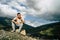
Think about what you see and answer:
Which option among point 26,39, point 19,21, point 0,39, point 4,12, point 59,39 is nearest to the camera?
point 0,39

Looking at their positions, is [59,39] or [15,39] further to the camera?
[59,39]

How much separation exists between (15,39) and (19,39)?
525mm

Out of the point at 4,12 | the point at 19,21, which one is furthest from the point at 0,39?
the point at 4,12

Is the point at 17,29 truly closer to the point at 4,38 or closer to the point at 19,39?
the point at 19,39

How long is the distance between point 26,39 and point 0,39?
12.2 ft

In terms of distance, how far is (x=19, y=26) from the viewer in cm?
1961

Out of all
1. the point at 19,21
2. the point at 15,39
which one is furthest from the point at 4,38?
the point at 19,21

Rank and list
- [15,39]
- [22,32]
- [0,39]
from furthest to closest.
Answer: [22,32], [15,39], [0,39]

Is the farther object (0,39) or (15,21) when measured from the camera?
(15,21)

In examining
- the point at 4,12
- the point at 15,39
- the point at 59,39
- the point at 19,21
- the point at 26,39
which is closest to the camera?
the point at 15,39

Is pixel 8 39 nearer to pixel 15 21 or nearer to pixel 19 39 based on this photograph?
pixel 19 39

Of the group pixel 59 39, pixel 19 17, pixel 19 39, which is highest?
pixel 19 17

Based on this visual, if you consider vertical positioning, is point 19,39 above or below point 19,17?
below

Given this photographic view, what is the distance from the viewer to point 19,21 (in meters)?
19.8
